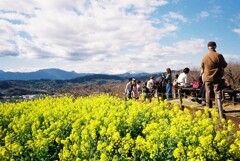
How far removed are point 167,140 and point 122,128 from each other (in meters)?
2.58

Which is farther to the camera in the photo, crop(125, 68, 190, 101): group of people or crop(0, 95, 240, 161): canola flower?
crop(125, 68, 190, 101): group of people

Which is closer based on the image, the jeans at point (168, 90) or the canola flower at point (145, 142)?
the canola flower at point (145, 142)

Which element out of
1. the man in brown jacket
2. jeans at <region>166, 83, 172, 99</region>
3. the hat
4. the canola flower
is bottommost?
the canola flower

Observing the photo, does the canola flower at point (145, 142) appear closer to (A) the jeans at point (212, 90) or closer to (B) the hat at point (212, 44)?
(A) the jeans at point (212, 90)

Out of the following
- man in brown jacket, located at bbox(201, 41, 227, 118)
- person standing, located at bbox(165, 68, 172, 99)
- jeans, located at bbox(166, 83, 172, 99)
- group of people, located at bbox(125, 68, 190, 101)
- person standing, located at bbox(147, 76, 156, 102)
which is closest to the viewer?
man in brown jacket, located at bbox(201, 41, 227, 118)

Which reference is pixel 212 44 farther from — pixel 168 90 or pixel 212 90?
pixel 168 90

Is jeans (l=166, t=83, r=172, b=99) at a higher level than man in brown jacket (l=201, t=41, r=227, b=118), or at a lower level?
lower

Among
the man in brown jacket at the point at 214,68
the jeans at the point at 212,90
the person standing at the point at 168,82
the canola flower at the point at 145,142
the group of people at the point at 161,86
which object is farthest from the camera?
the person standing at the point at 168,82

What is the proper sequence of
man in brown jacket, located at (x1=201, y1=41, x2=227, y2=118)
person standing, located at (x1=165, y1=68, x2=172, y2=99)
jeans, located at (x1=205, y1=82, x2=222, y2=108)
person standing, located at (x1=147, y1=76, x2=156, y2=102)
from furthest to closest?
1. person standing, located at (x1=147, y1=76, x2=156, y2=102)
2. person standing, located at (x1=165, y1=68, x2=172, y2=99)
3. jeans, located at (x1=205, y1=82, x2=222, y2=108)
4. man in brown jacket, located at (x1=201, y1=41, x2=227, y2=118)

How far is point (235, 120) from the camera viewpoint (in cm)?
997

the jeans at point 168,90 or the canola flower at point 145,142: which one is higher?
the jeans at point 168,90

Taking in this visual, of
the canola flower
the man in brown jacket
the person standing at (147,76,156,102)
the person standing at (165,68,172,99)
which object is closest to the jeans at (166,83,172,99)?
the person standing at (165,68,172,99)

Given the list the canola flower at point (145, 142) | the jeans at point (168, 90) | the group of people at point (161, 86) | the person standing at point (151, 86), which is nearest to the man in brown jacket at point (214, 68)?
the canola flower at point (145, 142)

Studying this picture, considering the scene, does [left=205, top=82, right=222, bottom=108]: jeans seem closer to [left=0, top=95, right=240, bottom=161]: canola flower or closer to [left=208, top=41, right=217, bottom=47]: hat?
[left=0, top=95, right=240, bottom=161]: canola flower
